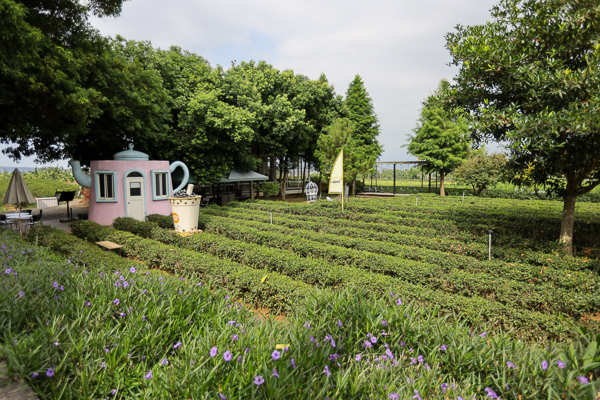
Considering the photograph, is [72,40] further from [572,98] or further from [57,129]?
[572,98]

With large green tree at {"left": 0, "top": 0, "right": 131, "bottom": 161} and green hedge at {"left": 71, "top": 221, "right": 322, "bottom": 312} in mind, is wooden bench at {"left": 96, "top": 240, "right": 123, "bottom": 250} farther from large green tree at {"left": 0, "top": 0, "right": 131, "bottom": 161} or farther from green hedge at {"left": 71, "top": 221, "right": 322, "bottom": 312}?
large green tree at {"left": 0, "top": 0, "right": 131, "bottom": 161}

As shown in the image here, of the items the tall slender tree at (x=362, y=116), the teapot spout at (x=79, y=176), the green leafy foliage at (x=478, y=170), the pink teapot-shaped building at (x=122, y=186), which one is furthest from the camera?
the tall slender tree at (x=362, y=116)

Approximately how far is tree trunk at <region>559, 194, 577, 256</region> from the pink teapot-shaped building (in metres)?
14.4

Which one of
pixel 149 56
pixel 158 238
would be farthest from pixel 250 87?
pixel 158 238

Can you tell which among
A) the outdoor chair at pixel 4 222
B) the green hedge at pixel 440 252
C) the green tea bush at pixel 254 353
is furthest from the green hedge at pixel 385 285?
the outdoor chair at pixel 4 222

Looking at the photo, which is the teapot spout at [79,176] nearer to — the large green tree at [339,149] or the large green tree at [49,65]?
the large green tree at [49,65]

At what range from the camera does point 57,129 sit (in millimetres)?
11414

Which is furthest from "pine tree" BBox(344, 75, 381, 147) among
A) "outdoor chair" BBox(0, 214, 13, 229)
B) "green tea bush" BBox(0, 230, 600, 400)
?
"green tea bush" BBox(0, 230, 600, 400)

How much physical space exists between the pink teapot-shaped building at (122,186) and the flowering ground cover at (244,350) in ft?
31.0

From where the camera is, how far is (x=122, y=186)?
1284 centimetres

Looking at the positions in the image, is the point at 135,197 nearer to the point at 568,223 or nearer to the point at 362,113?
the point at 568,223

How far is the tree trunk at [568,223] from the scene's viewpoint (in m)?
7.34

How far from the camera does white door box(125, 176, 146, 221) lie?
13.0 m

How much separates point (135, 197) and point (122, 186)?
0.67 metres
